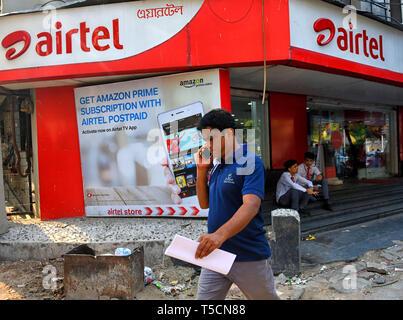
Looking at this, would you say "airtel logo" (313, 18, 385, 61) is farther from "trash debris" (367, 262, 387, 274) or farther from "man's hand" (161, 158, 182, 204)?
"trash debris" (367, 262, 387, 274)

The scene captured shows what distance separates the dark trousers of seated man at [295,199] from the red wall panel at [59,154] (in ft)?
13.2

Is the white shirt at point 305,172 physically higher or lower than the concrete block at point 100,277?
higher

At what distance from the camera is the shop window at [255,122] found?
25.5 ft

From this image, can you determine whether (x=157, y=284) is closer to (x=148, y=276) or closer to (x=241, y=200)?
(x=148, y=276)

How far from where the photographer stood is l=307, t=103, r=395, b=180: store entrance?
9.94 m

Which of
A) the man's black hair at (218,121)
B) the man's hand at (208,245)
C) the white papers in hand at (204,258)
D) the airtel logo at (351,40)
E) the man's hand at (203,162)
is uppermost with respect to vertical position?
the airtel logo at (351,40)

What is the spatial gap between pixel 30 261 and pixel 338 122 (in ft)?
32.4

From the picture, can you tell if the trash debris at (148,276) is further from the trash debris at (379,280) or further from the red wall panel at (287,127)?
the red wall panel at (287,127)

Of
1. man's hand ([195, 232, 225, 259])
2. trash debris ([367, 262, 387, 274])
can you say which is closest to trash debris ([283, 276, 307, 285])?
trash debris ([367, 262, 387, 274])

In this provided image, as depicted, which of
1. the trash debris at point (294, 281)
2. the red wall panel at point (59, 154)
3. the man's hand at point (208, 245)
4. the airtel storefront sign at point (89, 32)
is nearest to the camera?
the man's hand at point (208, 245)

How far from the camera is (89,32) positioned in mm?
5387

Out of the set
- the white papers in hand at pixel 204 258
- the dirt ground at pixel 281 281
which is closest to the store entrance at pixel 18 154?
the dirt ground at pixel 281 281

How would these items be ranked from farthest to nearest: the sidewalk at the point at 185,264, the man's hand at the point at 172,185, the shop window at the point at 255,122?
the shop window at the point at 255,122
the man's hand at the point at 172,185
the sidewalk at the point at 185,264

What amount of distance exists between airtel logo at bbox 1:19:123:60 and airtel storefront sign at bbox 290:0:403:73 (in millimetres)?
3020
